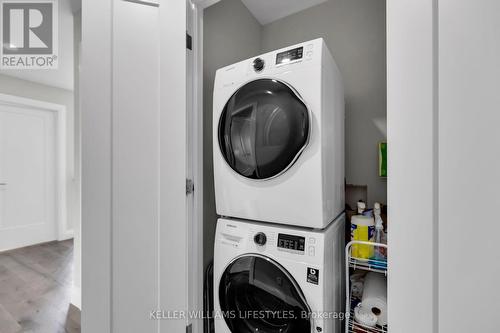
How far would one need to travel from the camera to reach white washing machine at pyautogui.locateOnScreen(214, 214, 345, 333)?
3.05 ft

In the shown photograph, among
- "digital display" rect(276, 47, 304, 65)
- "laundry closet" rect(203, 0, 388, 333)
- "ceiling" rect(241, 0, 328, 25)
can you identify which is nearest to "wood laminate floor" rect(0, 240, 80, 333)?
"laundry closet" rect(203, 0, 388, 333)

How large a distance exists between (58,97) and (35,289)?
2.97 meters

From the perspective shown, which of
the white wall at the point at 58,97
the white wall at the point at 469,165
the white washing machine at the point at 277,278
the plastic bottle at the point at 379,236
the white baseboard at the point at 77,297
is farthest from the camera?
the white wall at the point at 58,97

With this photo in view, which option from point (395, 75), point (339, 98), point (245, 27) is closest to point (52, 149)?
point (245, 27)

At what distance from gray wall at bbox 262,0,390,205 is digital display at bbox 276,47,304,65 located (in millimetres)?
805

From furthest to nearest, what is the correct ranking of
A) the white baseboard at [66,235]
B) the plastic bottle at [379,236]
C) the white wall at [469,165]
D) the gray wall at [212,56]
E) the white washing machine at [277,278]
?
the white baseboard at [66,235], the gray wall at [212,56], the plastic bottle at [379,236], the white washing machine at [277,278], the white wall at [469,165]

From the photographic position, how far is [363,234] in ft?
3.90

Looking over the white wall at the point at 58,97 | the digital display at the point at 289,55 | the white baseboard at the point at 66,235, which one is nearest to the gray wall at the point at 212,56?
the digital display at the point at 289,55

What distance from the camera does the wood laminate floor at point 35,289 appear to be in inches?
68.1

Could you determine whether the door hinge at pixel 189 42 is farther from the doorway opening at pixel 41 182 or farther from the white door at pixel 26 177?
the white door at pixel 26 177

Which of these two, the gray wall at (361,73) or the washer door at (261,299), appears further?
the gray wall at (361,73)

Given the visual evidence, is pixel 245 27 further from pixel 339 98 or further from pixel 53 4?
pixel 53 4

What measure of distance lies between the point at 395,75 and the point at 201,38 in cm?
109

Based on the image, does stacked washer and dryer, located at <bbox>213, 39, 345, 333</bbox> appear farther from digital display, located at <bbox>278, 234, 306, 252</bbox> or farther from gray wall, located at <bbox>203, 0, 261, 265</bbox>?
gray wall, located at <bbox>203, 0, 261, 265</bbox>
